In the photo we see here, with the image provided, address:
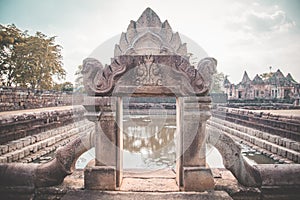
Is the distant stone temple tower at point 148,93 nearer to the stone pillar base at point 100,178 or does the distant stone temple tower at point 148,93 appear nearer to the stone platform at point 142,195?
the stone pillar base at point 100,178

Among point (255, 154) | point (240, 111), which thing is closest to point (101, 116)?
point (255, 154)

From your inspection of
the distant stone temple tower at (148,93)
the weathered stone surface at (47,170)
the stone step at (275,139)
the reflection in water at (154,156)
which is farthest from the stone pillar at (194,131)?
the stone step at (275,139)

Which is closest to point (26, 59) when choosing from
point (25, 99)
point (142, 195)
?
point (25, 99)

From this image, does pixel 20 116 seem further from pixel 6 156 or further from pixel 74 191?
pixel 74 191

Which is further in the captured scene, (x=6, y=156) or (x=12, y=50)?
(x=12, y=50)

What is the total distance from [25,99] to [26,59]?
32.2 ft

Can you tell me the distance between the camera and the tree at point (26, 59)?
2017cm

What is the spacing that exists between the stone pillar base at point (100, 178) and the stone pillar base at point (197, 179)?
864mm

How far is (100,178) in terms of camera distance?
2.57m

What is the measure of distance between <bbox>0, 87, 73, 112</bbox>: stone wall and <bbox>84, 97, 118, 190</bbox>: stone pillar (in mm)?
9944

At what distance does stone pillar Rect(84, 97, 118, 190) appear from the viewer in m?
2.57

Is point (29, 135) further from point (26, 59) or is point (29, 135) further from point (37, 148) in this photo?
point (26, 59)

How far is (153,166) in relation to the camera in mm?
5914

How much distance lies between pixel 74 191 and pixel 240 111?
11955mm
